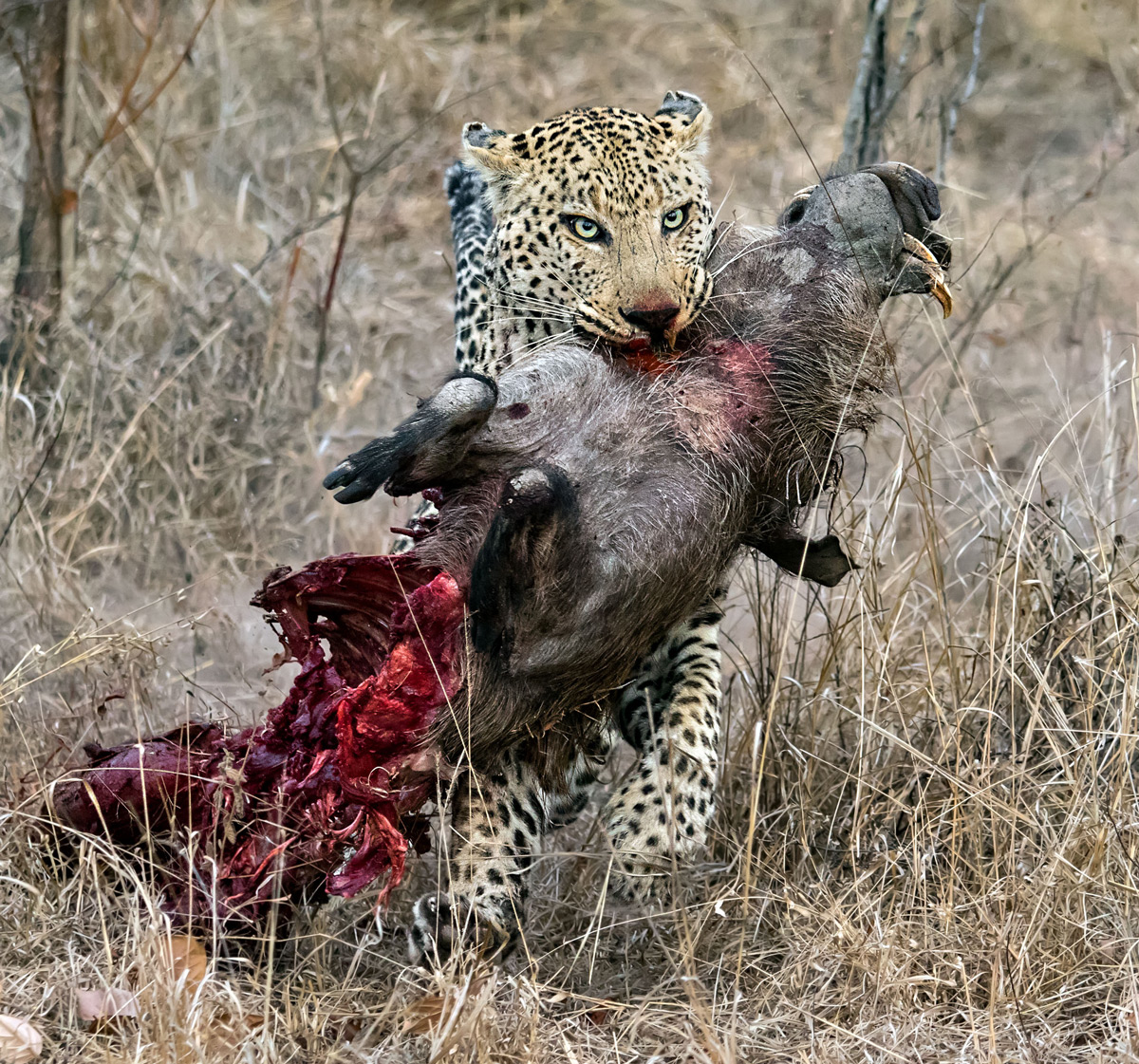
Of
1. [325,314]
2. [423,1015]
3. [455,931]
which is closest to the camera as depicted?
[423,1015]

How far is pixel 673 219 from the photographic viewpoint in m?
3.70

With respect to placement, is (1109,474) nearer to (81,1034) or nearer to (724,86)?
(81,1034)

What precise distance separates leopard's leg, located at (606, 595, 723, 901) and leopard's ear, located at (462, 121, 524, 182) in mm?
1369

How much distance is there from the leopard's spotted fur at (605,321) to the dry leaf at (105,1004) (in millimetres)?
597

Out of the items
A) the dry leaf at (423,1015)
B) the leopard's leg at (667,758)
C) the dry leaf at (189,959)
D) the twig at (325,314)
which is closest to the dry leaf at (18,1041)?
the dry leaf at (189,959)

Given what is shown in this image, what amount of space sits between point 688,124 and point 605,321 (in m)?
0.98

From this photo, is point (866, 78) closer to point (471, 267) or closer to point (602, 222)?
point (471, 267)

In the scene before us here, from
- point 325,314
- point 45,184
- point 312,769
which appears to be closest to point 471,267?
point 325,314

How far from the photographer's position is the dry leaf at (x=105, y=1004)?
249cm

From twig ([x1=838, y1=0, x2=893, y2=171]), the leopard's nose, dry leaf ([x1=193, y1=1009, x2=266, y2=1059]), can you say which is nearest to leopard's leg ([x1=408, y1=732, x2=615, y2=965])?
dry leaf ([x1=193, y1=1009, x2=266, y2=1059])

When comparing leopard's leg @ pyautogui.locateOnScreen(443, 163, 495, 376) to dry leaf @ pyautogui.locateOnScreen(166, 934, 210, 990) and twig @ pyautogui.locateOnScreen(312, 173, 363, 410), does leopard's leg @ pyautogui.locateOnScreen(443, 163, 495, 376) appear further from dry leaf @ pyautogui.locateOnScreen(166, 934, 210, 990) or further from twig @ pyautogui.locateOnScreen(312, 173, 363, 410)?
dry leaf @ pyautogui.locateOnScreen(166, 934, 210, 990)

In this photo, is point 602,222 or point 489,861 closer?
point 489,861

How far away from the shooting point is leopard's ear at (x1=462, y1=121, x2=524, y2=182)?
13.0ft

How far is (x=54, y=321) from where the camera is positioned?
5336mm
